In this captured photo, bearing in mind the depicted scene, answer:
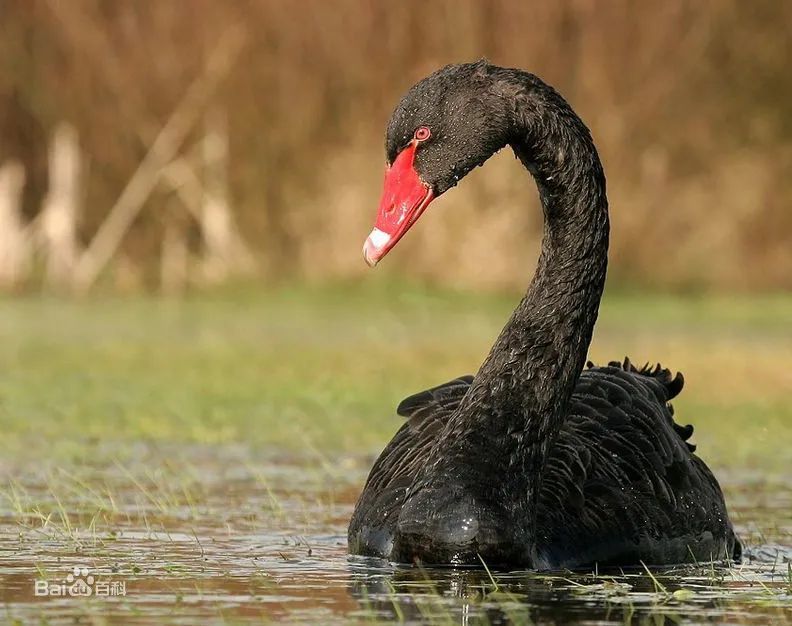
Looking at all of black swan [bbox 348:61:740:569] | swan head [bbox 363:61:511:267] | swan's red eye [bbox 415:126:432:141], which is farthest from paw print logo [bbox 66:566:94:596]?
swan's red eye [bbox 415:126:432:141]

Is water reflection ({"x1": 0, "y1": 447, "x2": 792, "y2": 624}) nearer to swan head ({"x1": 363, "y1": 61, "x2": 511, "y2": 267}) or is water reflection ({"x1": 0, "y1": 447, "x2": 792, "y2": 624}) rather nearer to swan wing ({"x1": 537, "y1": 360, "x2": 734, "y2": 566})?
swan wing ({"x1": 537, "y1": 360, "x2": 734, "y2": 566})

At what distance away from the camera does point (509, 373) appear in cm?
562

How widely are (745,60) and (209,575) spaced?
52.9ft

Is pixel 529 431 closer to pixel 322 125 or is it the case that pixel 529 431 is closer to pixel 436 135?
pixel 436 135

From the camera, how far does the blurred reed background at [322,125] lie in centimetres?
1912

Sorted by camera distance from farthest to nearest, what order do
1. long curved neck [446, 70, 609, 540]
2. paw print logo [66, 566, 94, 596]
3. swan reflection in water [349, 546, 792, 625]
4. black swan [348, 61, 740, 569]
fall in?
long curved neck [446, 70, 609, 540], black swan [348, 61, 740, 569], paw print logo [66, 566, 94, 596], swan reflection in water [349, 546, 792, 625]

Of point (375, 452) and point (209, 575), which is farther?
point (375, 452)

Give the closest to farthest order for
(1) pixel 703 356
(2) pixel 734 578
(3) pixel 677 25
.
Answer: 1. (2) pixel 734 578
2. (1) pixel 703 356
3. (3) pixel 677 25

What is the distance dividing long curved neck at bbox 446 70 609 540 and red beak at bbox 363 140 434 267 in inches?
12.8

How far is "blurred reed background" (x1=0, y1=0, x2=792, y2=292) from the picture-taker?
62.7 ft

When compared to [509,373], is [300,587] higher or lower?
lower

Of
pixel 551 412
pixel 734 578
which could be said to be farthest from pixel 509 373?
pixel 734 578

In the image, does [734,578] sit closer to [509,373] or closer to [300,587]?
[509,373]

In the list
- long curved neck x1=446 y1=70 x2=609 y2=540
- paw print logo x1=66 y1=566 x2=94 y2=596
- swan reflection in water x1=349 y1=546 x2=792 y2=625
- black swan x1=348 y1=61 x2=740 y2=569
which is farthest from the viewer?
long curved neck x1=446 y1=70 x2=609 y2=540
